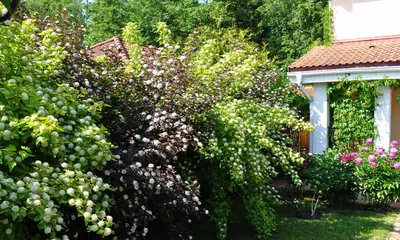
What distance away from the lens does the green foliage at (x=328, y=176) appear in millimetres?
8070

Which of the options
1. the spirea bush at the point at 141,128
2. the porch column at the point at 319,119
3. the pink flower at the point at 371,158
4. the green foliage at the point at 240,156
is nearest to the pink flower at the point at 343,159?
the pink flower at the point at 371,158

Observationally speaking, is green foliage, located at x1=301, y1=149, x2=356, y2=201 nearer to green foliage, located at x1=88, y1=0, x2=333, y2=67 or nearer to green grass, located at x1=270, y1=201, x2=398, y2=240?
green grass, located at x1=270, y1=201, x2=398, y2=240

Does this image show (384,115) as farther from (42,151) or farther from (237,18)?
(237,18)

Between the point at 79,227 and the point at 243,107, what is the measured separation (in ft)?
9.98

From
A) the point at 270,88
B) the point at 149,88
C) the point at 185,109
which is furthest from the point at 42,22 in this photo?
the point at 270,88

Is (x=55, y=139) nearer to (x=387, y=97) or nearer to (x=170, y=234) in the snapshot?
(x=170, y=234)

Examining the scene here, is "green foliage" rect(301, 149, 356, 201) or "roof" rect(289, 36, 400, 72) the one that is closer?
"green foliage" rect(301, 149, 356, 201)

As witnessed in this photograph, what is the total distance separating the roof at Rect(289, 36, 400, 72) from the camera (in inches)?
371

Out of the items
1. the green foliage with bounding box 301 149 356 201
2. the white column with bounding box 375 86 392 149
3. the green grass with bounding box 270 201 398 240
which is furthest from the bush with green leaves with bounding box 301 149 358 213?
the white column with bounding box 375 86 392 149

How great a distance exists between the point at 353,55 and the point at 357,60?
55cm

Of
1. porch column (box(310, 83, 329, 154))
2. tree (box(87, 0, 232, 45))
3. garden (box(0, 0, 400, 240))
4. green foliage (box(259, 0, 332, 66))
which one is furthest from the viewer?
green foliage (box(259, 0, 332, 66))

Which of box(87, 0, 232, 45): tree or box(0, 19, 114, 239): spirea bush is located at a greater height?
box(87, 0, 232, 45): tree

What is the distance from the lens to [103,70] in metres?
5.23

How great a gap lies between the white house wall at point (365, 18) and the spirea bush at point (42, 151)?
9431 millimetres
